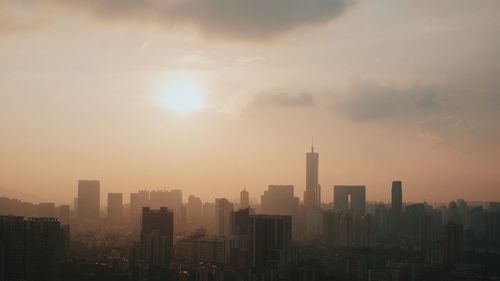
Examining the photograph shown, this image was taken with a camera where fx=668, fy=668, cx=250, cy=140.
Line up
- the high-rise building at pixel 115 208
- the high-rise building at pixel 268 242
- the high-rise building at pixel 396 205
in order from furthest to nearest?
the high-rise building at pixel 115 208 → the high-rise building at pixel 396 205 → the high-rise building at pixel 268 242

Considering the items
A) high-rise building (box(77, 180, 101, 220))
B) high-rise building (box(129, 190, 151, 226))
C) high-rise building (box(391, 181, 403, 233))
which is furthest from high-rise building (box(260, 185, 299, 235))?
high-rise building (box(77, 180, 101, 220))

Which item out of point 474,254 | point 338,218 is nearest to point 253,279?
point 474,254

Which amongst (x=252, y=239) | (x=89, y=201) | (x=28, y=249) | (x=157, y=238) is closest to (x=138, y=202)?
(x=89, y=201)

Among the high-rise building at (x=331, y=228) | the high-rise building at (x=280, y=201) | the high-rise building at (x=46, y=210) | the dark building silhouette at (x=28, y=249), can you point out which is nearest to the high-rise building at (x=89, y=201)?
the high-rise building at (x=46, y=210)

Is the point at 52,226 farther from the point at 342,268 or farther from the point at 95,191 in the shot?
the point at 95,191

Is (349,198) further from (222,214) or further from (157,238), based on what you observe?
(157,238)

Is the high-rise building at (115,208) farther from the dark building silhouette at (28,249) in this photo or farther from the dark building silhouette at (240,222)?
the dark building silhouette at (28,249)
